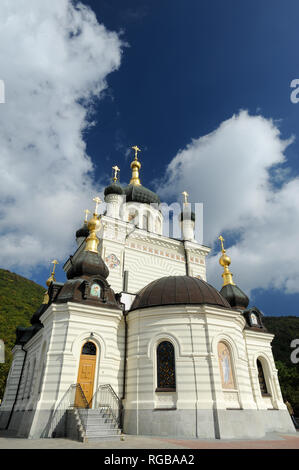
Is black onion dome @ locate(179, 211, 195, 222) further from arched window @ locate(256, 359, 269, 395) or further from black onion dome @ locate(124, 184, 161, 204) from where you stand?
arched window @ locate(256, 359, 269, 395)

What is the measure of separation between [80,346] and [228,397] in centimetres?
680

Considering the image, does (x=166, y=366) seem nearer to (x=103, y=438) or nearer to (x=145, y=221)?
(x=103, y=438)

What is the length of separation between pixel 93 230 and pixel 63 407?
9.71m

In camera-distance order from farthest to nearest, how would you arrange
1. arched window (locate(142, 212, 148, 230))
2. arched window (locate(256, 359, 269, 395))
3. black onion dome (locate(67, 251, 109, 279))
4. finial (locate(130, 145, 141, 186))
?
finial (locate(130, 145, 141, 186))
arched window (locate(142, 212, 148, 230))
arched window (locate(256, 359, 269, 395))
black onion dome (locate(67, 251, 109, 279))

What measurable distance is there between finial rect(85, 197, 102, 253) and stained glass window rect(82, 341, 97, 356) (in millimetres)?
5445

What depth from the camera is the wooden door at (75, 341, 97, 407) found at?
42.3ft

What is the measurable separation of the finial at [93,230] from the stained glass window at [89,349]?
214 inches

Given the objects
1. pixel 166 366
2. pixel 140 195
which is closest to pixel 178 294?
pixel 166 366

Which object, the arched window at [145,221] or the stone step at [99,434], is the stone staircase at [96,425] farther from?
the arched window at [145,221]

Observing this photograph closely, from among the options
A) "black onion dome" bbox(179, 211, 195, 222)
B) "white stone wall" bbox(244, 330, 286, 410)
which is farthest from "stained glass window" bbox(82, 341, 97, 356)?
"black onion dome" bbox(179, 211, 195, 222)
